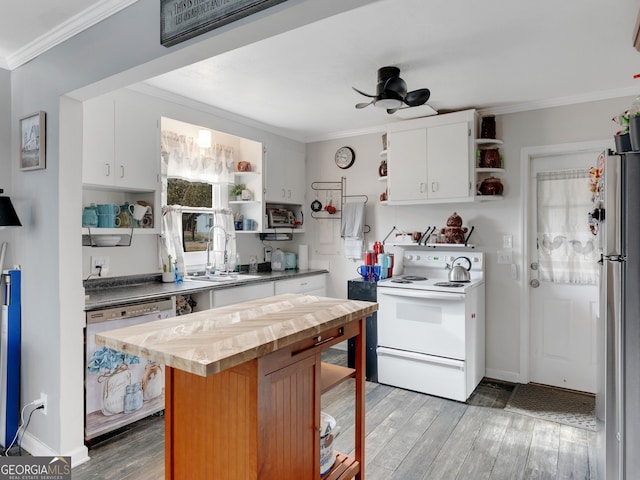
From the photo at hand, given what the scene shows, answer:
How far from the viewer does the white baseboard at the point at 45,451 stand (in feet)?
7.72

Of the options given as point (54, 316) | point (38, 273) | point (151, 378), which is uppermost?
point (38, 273)

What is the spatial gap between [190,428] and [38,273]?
154 centimetres

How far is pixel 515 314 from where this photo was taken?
3721 millimetres

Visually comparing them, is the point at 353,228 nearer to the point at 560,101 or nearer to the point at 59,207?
the point at 560,101

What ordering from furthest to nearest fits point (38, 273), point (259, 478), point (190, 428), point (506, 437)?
point (506, 437)
point (38, 273)
point (190, 428)
point (259, 478)

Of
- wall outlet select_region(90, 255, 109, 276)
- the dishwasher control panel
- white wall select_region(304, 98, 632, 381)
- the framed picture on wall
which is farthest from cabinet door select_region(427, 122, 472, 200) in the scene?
the framed picture on wall

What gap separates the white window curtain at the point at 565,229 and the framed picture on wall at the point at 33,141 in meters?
3.81

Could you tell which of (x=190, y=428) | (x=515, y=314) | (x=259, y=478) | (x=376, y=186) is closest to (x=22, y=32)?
(x=190, y=428)

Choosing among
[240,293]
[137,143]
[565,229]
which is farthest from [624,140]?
[137,143]

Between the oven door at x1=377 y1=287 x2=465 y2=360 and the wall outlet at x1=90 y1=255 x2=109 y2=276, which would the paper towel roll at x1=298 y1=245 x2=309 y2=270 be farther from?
the wall outlet at x1=90 y1=255 x2=109 y2=276

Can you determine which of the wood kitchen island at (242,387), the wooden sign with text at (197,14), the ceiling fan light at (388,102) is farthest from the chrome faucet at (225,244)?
the wooden sign with text at (197,14)

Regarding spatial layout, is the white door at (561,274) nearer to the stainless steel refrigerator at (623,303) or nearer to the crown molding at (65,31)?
the stainless steel refrigerator at (623,303)

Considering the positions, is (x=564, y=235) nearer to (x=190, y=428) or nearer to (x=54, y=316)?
(x=190, y=428)

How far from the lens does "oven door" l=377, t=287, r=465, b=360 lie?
3285mm
